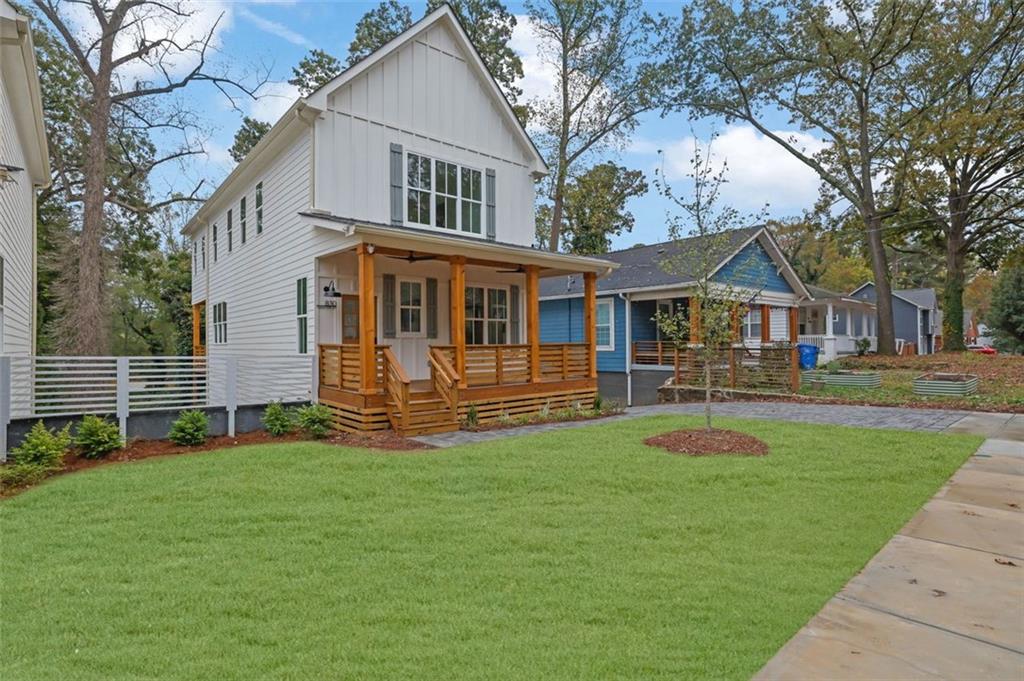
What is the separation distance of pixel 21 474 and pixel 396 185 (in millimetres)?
8002

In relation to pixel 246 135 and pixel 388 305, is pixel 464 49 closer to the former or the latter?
pixel 388 305

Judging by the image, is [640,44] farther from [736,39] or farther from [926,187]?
[926,187]

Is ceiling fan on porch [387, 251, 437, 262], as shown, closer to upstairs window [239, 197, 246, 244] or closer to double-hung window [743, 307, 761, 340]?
upstairs window [239, 197, 246, 244]

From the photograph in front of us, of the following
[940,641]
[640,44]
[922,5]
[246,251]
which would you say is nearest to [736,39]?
[640,44]

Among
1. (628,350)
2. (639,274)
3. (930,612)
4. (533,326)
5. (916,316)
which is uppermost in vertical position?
(639,274)

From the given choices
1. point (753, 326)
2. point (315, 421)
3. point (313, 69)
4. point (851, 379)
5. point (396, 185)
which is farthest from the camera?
point (313, 69)

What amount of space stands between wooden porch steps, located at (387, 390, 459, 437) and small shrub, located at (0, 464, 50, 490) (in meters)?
4.54

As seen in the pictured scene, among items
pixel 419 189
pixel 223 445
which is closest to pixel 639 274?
pixel 419 189

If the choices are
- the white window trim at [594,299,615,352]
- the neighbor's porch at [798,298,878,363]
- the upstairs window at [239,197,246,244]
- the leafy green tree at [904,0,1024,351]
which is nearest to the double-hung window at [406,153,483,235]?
the upstairs window at [239,197,246,244]

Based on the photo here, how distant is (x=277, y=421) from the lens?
936 centimetres

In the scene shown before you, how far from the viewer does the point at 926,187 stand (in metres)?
22.9

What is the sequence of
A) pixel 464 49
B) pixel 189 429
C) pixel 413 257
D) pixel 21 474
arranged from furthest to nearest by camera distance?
pixel 464 49, pixel 413 257, pixel 189 429, pixel 21 474

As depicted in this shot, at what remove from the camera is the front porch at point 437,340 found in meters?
9.66

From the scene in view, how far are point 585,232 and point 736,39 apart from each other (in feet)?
36.1
